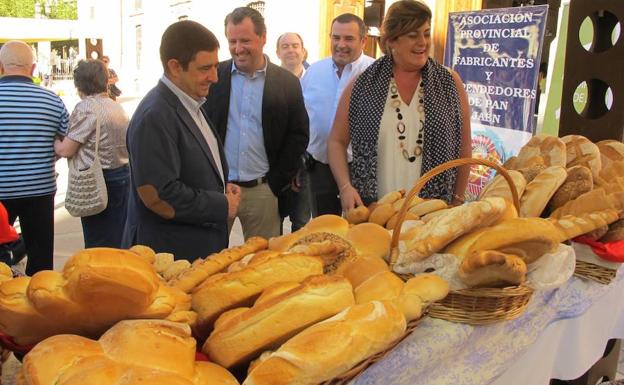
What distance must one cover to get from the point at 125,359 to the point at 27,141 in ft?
10.1

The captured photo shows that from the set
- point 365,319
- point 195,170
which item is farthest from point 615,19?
point 365,319

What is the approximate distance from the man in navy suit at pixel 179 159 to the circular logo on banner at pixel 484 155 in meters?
2.90

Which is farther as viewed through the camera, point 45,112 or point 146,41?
point 146,41

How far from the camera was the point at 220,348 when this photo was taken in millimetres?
1106

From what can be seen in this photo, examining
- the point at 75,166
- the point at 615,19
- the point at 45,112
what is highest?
the point at 615,19

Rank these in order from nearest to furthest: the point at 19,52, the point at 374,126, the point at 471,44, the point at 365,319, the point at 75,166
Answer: the point at 365,319
the point at 374,126
the point at 19,52
the point at 75,166
the point at 471,44

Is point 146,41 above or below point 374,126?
above

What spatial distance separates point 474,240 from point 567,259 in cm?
32

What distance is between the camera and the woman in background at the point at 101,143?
3.82 metres

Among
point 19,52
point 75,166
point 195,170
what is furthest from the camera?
point 75,166

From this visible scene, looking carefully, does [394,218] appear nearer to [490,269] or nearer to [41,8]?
[490,269]

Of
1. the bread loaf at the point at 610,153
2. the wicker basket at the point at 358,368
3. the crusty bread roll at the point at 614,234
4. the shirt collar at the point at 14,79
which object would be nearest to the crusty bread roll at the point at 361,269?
the wicker basket at the point at 358,368

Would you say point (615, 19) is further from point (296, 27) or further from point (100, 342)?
point (296, 27)

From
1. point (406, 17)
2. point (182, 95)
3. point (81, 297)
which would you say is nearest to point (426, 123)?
point (406, 17)
